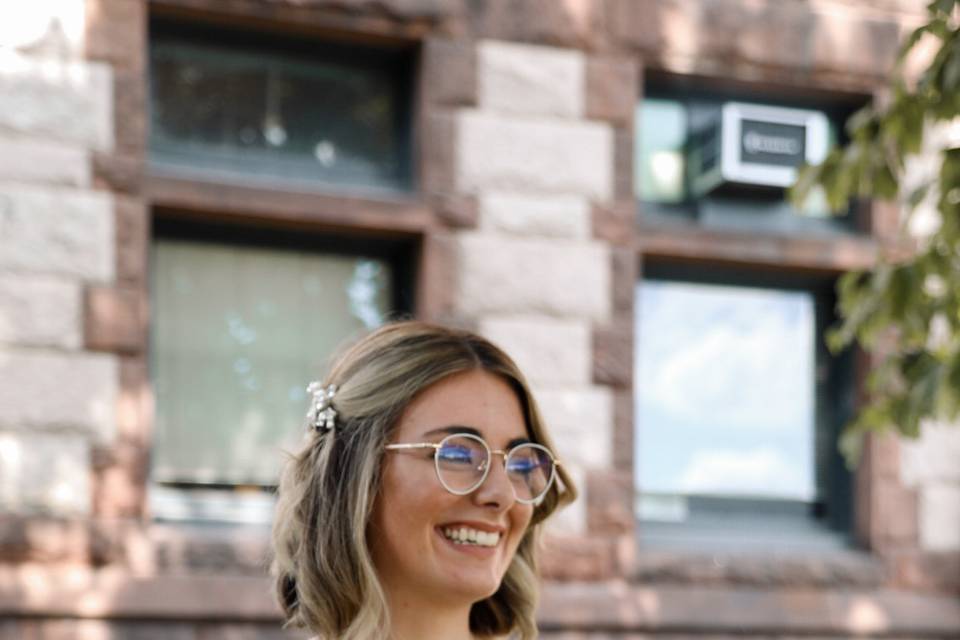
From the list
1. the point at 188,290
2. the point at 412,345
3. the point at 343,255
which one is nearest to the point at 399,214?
the point at 343,255

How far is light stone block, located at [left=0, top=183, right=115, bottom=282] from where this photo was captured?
5.56 meters

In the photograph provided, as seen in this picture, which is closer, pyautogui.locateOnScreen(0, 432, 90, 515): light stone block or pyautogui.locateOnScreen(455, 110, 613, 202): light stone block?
pyautogui.locateOnScreen(0, 432, 90, 515): light stone block

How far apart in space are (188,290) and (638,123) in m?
1.93

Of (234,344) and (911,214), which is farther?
(234,344)

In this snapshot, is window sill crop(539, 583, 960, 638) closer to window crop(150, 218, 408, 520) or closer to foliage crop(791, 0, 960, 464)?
window crop(150, 218, 408, 520)

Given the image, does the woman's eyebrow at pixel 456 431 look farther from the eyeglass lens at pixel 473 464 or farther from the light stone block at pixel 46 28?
the light stone block at pixel 46 28

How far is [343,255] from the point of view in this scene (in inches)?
249

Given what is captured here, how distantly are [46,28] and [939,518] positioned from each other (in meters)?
3.91

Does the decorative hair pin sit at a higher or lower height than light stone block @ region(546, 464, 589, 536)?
higher

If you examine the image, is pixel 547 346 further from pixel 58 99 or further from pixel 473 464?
pixel 473 464

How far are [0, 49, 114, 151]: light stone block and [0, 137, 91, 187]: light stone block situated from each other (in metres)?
0.04

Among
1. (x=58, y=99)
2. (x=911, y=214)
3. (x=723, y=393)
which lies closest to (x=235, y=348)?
(x=58, y=99)

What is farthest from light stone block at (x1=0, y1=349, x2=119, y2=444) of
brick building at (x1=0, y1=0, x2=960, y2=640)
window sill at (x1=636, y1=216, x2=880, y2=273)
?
window sill at (x1=636, y1=216, x2=880, y2=273)

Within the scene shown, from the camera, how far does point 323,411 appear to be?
109 inches
